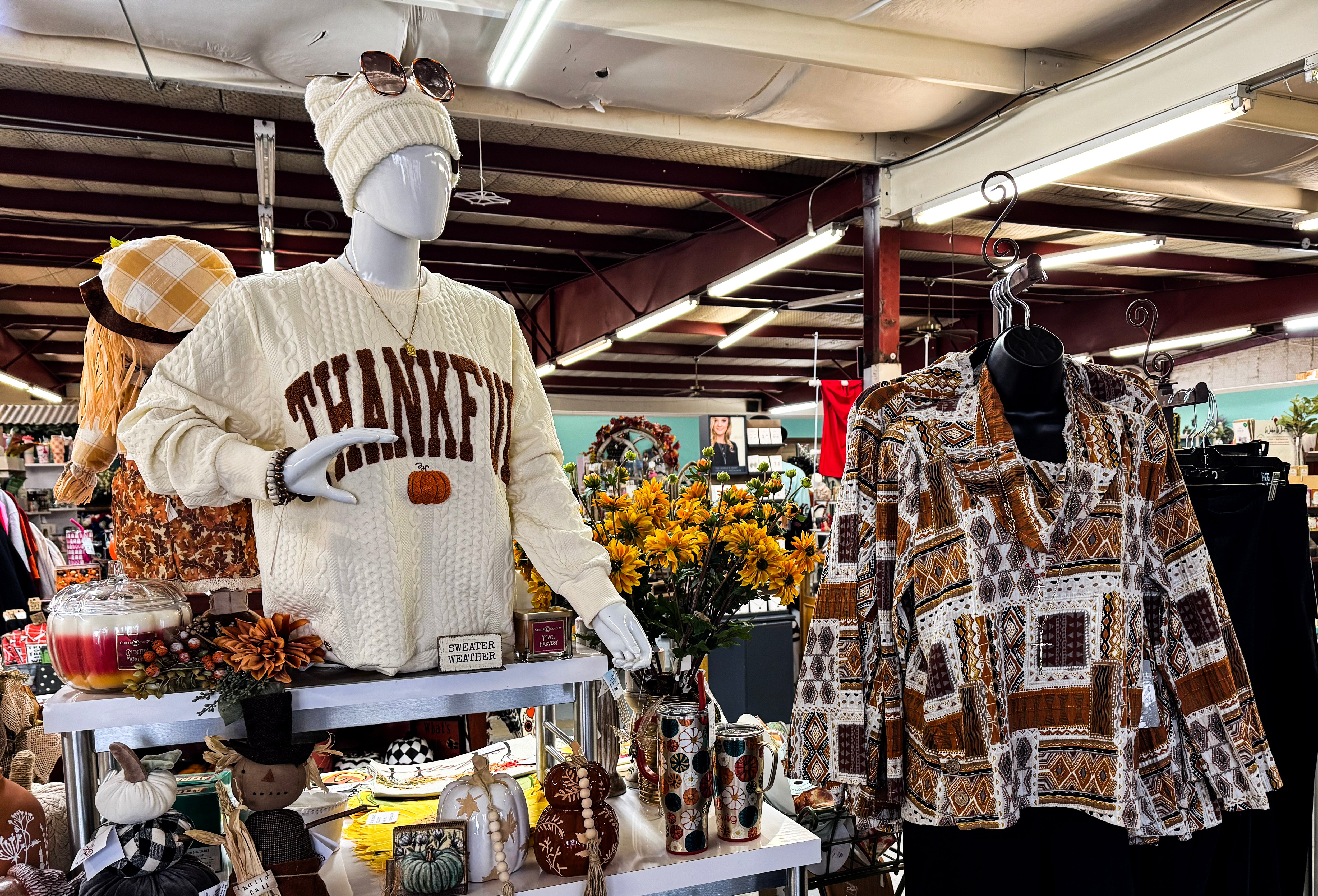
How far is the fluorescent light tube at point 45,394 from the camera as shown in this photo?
467 inches

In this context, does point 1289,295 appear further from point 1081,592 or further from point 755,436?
point 1081,592

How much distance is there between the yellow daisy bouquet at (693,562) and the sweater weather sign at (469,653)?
0.80 feet

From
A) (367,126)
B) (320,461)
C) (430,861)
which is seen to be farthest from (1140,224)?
(430,861)

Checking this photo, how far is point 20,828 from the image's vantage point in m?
1.50

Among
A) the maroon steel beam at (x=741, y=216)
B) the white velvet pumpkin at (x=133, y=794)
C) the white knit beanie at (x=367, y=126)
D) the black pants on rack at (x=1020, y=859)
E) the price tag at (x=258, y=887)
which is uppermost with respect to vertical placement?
the maroon steel beam at (x=741, y=216)

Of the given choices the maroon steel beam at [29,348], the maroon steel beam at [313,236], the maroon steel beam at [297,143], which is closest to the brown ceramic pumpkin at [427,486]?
the maroon steel beam at [297,143]

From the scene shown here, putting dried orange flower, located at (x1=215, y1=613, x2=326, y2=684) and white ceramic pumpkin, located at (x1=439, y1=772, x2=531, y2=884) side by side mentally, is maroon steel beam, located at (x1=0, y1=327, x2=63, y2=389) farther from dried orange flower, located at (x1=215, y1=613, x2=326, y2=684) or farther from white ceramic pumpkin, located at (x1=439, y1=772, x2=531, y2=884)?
white ceramic pumpkin, located at (x1=439, y1=772, x2=531, y2=884)

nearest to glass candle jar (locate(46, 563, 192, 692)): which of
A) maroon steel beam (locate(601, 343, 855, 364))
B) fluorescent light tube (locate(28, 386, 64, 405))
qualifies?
maroon steel beam (locate(601, 343, 855, 364))

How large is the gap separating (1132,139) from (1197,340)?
6763 millimetres

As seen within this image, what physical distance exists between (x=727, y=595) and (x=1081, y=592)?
2.18 feet

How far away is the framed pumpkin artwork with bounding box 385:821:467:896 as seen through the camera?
1358 mm

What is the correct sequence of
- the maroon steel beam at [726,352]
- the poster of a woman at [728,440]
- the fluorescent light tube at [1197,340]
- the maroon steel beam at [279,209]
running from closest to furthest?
the maroon steel beam at [279,209] → the poster of a woman at [728,440] → the fluorescent light tube at [1197,340] → the maroon steel beam at [726,352]

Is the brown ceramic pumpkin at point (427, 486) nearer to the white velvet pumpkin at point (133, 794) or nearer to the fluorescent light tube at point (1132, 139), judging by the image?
the white velvet pumpkin at point (133, 794)

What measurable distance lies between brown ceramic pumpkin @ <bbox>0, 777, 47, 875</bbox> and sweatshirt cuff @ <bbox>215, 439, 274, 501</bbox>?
0.65 m
